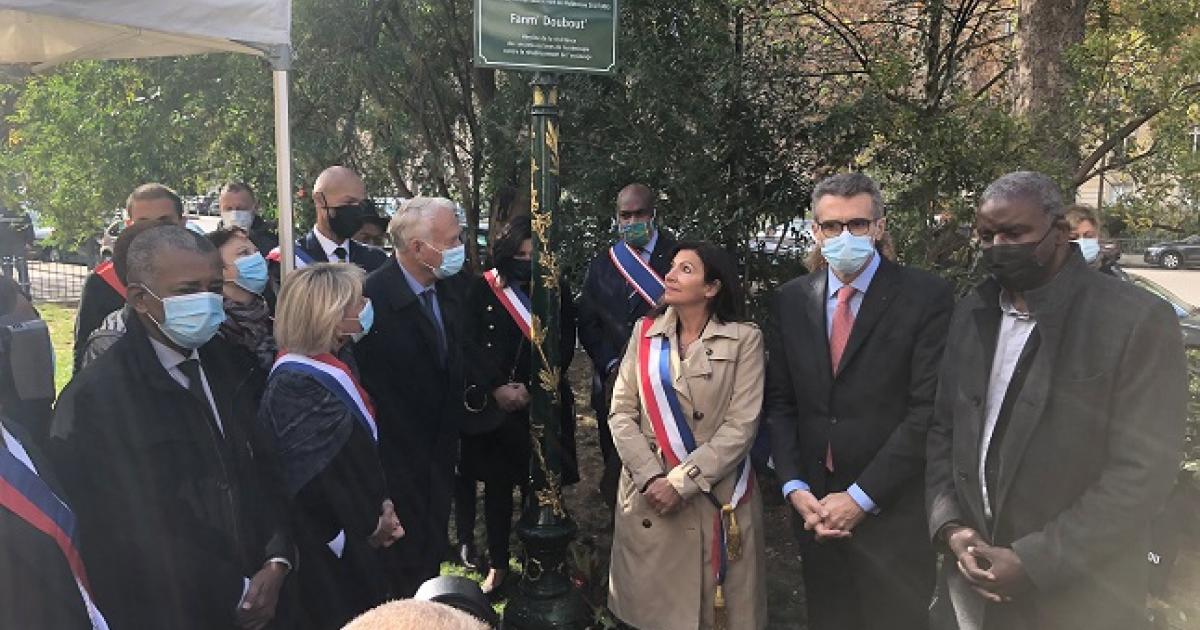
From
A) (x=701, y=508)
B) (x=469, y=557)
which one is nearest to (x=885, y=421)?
(x=701, y=508)

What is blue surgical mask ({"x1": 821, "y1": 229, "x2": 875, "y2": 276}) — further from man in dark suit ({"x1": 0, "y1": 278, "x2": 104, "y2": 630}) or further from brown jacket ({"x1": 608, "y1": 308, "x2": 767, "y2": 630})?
man in dark suit ({"x1": 0, "y1": 278, "x2": 104, "y2": 630})

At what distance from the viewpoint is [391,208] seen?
388 inches

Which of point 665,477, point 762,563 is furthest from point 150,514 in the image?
point 762,563

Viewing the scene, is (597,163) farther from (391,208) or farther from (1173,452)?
(391,208)

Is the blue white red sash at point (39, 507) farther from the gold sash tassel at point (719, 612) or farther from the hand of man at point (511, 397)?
the hand of man at point (511, 397)

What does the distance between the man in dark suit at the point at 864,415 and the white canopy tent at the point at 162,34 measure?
2.53 meters

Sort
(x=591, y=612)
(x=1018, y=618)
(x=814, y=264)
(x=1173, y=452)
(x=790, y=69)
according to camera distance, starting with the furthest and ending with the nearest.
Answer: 1. (x=790, y=69)
2. (x=591, y=612)
3. (x=814, y=264)
4. (x=1018, y=618)
5. (x=1173, y=452)

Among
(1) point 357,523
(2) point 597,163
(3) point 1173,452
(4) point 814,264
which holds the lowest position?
(1) point 357,523

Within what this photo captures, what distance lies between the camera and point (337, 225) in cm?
507

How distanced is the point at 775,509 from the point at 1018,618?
10.9ft

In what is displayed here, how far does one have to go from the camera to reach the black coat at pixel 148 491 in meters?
2.44

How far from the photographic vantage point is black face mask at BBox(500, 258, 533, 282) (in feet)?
15.7

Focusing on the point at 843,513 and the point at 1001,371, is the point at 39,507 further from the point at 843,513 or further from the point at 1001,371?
the point at 1001,371

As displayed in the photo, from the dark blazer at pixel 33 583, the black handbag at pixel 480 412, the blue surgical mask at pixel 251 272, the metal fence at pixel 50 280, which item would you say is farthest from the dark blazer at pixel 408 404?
the metal fence at pixel 50 280
